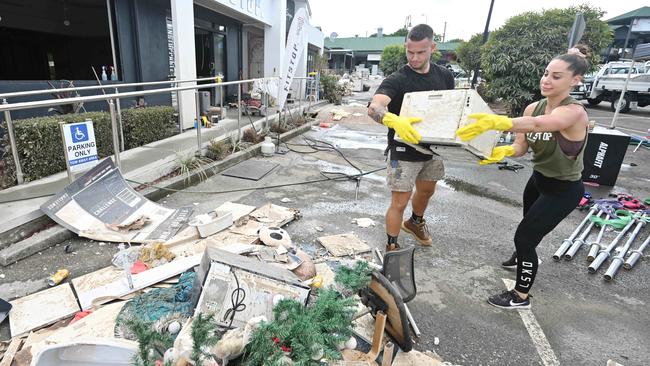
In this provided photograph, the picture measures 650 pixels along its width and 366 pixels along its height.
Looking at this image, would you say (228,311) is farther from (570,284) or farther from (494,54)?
(494,54)

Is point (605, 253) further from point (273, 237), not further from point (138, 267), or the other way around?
point (138, 267)

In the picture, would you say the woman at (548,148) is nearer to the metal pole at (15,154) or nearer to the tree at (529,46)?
the metal pole at (15,154)

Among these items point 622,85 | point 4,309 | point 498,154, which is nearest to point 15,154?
point 4,309

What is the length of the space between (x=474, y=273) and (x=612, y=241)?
182 centimetres

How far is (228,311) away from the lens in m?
1.89

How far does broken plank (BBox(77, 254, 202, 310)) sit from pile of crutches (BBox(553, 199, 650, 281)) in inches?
132

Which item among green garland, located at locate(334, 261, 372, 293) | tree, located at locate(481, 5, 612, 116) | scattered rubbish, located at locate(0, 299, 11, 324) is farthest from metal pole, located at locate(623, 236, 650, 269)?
tree, located at locate(481, 5, 612, 116)

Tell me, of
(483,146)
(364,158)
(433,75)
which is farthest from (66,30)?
(483,146)

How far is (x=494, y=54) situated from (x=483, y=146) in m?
9.75

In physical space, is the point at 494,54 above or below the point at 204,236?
above

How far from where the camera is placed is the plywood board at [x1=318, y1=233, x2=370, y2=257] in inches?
124

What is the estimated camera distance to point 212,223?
321cm

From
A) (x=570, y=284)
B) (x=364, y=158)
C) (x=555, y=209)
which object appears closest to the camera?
(x=555, y=209)

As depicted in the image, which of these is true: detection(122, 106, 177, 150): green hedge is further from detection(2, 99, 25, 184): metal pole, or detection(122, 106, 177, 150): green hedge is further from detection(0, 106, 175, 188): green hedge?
detection(2, 99, 25, 184): metal pole
